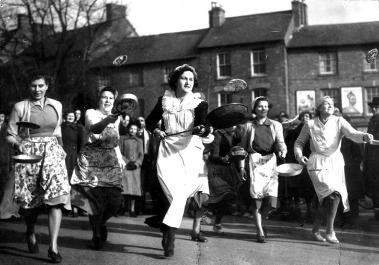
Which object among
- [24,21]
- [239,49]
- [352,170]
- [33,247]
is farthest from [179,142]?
[239,49]

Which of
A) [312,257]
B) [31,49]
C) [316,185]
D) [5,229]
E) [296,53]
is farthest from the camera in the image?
[296,53]

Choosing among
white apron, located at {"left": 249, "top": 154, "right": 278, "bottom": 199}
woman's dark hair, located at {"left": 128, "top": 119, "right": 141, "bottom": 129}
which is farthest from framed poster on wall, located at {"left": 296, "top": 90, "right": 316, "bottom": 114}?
white apron, located at {"left": 249, "top": 154, "right": 278, "bottom": 199}

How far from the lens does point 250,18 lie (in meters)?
34.1

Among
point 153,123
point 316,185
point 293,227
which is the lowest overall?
point 293,227

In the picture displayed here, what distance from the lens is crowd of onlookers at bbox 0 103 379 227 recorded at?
8094 millimetres

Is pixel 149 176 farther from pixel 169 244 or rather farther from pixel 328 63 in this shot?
pixel 328 63

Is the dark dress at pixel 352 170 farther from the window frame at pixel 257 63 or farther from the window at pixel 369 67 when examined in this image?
the window at pixel 369 67

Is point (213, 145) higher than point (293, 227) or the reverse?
higher

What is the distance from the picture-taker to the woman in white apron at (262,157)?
21.7 ft

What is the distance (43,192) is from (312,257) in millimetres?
3050

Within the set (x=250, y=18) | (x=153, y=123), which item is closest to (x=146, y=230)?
(x=153, y=123)

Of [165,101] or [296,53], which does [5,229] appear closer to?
[165,101]

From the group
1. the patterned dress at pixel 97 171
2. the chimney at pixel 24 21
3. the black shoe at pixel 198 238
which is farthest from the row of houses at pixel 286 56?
the patterned dress at pixel 97 171

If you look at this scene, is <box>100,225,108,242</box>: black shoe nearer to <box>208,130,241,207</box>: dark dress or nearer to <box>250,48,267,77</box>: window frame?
<box>208,130,241,207</box>: dark dress
